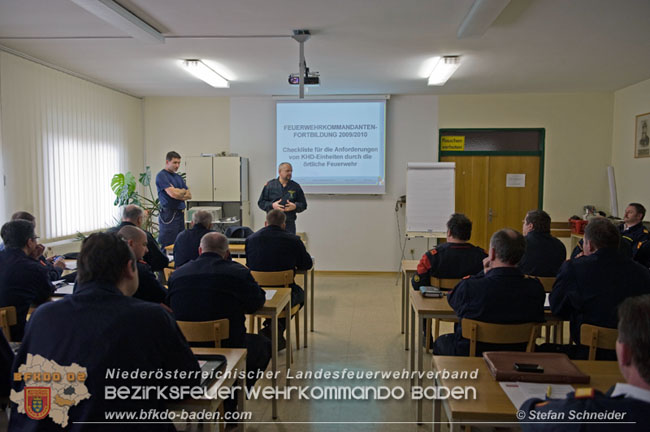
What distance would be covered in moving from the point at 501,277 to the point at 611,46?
11.8 ft

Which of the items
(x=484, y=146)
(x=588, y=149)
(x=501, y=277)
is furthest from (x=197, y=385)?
(x=588, y=149)

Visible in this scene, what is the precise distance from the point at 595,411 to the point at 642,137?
6614 millimetres

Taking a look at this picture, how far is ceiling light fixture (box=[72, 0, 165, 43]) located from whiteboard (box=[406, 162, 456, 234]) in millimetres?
4206

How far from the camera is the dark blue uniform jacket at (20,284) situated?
2678mm

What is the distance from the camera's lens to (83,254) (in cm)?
153

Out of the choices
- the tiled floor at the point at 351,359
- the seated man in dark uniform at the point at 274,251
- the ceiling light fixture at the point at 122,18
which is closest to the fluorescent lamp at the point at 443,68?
the seated man in dark uniform at the point at 274,251

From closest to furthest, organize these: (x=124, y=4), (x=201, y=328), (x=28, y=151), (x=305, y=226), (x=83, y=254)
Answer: (x=83, y=254)
(x=201, y=328)
(x=124, y=4)
(x=28, y=151)
(x=305, y=226)

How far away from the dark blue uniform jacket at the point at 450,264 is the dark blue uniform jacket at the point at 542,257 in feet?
1.93

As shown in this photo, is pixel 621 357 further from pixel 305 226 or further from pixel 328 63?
pixel 305 226

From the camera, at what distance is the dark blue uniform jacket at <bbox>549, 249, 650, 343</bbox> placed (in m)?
2.47

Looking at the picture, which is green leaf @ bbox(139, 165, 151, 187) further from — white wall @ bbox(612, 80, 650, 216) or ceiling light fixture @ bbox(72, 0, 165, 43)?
white wall @ bbox(612, 80, 650, 216)

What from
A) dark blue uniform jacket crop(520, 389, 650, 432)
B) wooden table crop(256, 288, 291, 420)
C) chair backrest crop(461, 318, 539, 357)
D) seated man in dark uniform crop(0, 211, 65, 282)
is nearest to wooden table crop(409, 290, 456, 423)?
chair backrest crop(461, 318, 539, 357)

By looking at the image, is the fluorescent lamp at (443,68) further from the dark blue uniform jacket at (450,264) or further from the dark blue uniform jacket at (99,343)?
the dark blue uniform jacket at (99,343)

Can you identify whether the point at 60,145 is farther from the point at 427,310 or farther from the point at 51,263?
the point at 427,310
